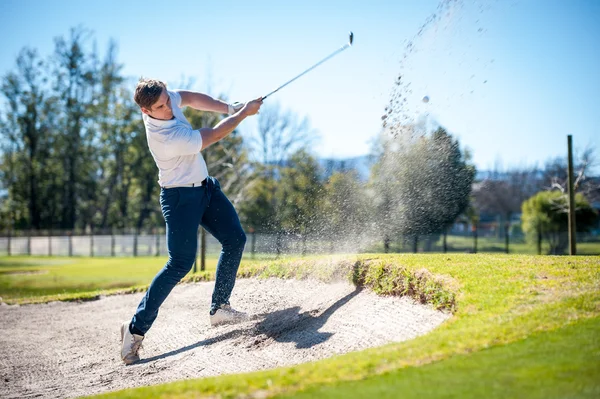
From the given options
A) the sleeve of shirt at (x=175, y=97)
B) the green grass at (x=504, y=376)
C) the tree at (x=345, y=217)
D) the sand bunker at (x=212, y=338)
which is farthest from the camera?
the tree at (x=345, y=217)

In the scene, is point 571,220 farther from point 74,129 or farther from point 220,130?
point 74,129

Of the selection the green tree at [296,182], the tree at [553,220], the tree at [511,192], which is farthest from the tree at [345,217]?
the tree at [511,192]

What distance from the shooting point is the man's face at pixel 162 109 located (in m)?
5.07

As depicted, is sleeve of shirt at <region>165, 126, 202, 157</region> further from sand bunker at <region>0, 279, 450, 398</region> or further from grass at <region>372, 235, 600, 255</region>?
grass at <region>372, 235, 600, 255</region>

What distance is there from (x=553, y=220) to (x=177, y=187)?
2403 cm

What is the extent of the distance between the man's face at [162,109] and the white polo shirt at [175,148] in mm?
52

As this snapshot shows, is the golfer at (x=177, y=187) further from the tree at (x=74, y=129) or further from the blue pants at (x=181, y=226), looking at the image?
the tree at (x=74, y=129)

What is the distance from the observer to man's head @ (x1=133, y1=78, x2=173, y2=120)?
5004 mm

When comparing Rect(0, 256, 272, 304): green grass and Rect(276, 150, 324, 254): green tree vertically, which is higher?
Rect(276, 150, 324, 254): green tree

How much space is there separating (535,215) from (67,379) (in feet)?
80.9

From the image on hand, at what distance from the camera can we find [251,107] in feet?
17.9

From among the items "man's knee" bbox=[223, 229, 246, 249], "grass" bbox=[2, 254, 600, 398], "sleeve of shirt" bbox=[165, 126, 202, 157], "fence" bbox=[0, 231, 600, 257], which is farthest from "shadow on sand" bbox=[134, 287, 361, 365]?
"fence" bbox=[0, 231, 600, 257]

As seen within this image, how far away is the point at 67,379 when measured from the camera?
5.37 m

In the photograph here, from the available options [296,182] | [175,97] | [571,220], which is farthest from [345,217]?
[296,182]
